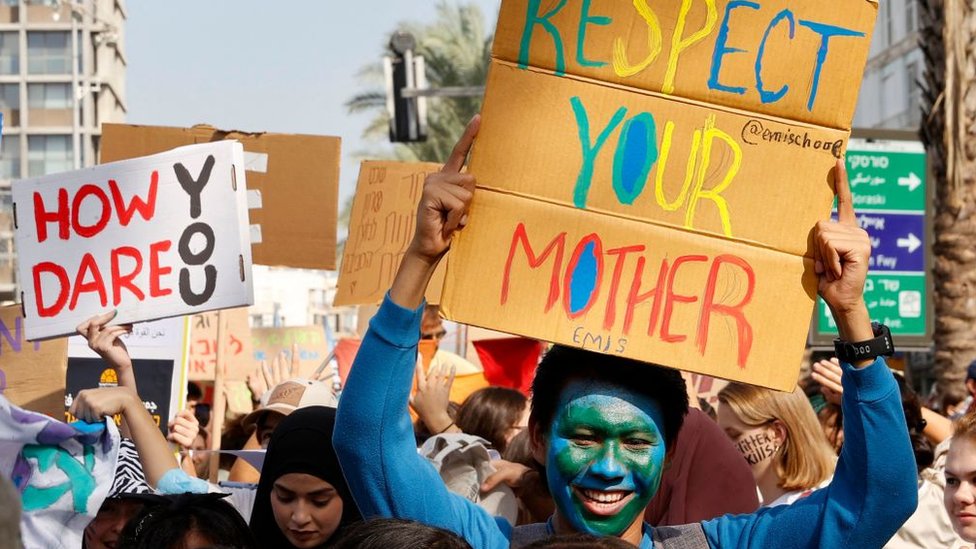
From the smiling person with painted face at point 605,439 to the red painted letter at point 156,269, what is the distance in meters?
2.51

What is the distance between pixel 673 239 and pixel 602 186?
174 mm

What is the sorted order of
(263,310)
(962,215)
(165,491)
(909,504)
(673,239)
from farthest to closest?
(263,310), (962,215), (165,491), (673,239), (909,504)

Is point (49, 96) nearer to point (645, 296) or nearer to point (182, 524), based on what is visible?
point (182, 524)

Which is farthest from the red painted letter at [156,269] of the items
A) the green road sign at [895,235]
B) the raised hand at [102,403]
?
the green road sign at [895,235]

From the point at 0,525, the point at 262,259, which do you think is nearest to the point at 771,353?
the point at 0,525

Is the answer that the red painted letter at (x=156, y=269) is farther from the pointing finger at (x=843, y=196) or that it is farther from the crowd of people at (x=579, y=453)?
the pointing finger at (x=843, y=196)

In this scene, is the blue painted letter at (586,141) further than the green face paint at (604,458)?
Yes

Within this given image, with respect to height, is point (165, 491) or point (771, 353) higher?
point (771, 353)

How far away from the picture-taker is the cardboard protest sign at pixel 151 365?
7.10 meters

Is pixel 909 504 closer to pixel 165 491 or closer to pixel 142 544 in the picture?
pixel 142 544

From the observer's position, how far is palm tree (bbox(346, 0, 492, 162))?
99.1 feet

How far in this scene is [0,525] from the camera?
127 cm

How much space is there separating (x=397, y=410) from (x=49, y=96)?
7706cm

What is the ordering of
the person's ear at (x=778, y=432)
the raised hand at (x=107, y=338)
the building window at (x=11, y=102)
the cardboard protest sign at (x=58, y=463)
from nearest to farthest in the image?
the cardboard protest sign at (x=58, y=463) < the raised hand at (x=107, y=338) < the person's ear at (x=778, y=432) < the building window at (x=11, y=102)
